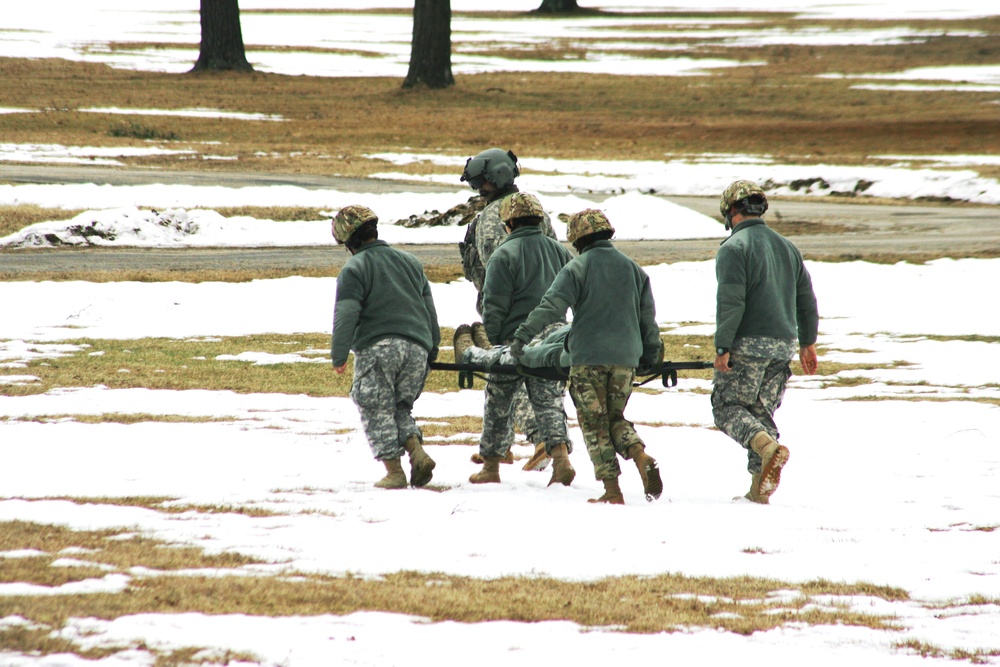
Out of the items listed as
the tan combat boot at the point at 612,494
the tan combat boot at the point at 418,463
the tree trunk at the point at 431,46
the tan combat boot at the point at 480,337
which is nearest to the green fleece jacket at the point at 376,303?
the tan combat boot at the point at 480,337

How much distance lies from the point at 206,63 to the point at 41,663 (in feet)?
164

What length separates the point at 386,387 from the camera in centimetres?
732

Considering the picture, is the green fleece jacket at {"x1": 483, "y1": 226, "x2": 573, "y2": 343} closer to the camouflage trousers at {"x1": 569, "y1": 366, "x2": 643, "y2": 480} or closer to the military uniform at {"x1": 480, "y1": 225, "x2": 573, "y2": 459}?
the military uniform at {"x1": 480, "y1": 225, "x2": 573, "y2": 459}

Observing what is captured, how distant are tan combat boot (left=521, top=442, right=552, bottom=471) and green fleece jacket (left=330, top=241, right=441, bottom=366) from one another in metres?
1.10

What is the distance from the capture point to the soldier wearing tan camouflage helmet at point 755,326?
7078mm

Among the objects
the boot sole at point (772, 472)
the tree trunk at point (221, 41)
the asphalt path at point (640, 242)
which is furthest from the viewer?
the tree trunk at point (221, 41)

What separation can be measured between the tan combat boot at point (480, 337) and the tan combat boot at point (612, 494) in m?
1.17

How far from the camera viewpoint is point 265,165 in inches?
1224

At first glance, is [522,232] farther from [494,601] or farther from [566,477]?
[494,601]

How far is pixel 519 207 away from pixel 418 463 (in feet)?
5.19

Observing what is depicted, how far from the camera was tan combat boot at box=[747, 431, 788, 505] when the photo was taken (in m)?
6.93

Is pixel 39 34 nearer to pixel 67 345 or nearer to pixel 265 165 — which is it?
pixel 265 165

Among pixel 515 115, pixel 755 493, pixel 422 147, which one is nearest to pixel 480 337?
pixel 755 493

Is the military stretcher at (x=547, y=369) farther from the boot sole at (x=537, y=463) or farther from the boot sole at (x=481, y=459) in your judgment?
the boot sole at (x=537, y=463)
